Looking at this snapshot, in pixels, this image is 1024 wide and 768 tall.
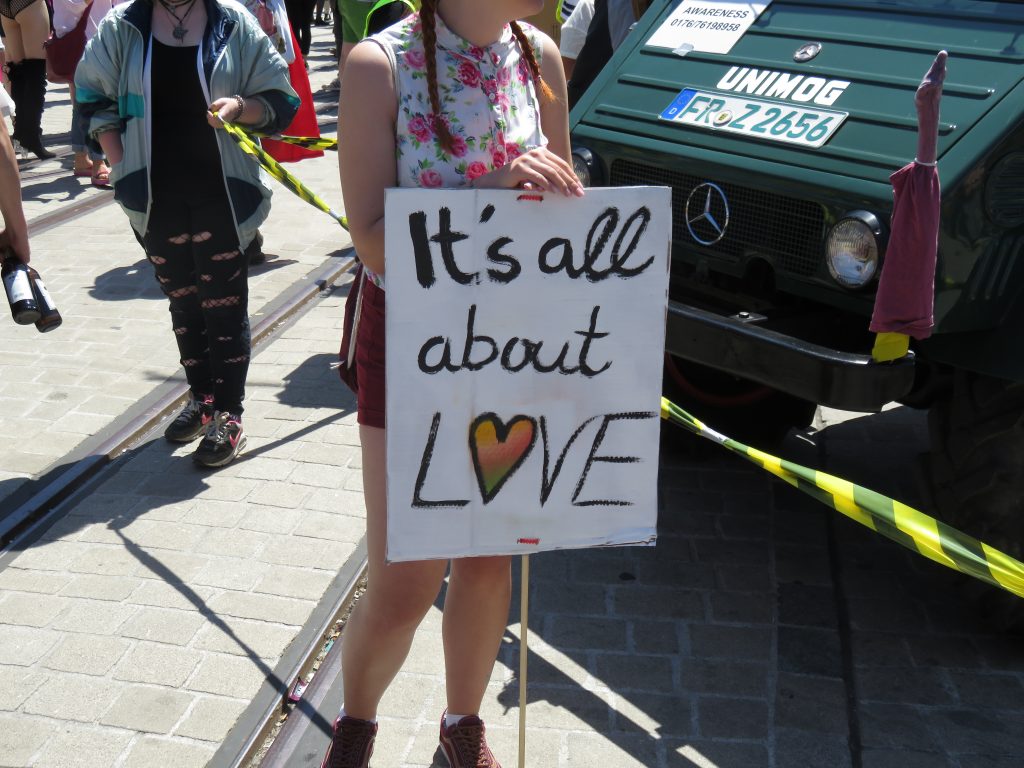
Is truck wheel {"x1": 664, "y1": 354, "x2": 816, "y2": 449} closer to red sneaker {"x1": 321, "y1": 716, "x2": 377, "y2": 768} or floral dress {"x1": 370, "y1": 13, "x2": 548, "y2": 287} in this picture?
red sneaker {"x1": 321, "y1": 716, "x2": 377, "y2": 768}

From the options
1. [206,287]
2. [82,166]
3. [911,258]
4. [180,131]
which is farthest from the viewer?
[82,166]

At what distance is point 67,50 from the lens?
913cm

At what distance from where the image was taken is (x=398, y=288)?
2.22m

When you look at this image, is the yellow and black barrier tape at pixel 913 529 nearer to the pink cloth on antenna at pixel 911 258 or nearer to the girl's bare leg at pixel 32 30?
the pink cloth on antenna at pixel 911 258

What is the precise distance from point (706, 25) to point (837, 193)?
1.18m

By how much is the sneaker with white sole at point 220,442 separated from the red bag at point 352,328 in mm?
2082

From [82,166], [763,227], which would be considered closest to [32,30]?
[82,166]

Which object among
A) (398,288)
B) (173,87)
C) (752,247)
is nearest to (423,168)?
(398,288)

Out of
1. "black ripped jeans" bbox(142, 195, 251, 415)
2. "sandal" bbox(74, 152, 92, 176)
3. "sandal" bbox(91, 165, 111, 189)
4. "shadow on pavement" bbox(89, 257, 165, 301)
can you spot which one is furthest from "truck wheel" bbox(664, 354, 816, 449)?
"sandal" bbox(74, 152, 92, 176)

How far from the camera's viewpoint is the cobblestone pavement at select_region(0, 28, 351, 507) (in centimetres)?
506

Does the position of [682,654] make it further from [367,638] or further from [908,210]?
[908,210]

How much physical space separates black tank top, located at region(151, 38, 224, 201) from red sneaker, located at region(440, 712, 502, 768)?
8.14 feet

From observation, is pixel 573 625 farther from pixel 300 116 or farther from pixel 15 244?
pixel 300 116

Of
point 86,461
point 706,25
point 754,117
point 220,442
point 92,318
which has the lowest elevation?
point 92,318
